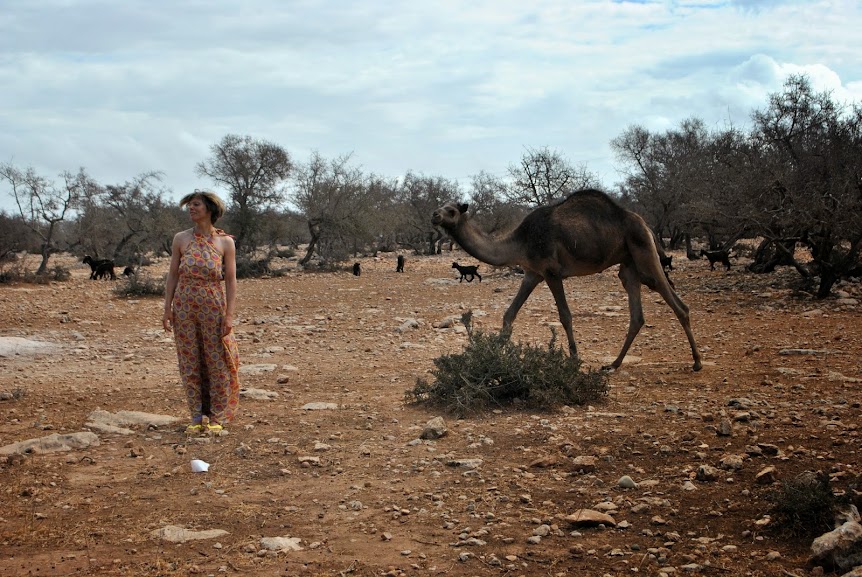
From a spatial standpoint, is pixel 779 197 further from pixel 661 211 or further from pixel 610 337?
pixel 661 211

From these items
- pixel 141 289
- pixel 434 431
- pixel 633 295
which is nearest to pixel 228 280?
pixel 434 431

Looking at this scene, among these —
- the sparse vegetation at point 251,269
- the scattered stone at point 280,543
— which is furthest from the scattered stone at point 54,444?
the sparse vegetation at point 251,269

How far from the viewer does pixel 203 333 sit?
6898 millimetres

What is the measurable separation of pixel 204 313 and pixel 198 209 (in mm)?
887

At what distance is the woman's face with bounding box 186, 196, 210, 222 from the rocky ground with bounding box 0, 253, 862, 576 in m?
1.84

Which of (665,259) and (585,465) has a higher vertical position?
(665,259)

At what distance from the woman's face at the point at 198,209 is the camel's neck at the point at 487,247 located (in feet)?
11.2

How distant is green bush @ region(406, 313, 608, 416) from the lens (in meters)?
7.20

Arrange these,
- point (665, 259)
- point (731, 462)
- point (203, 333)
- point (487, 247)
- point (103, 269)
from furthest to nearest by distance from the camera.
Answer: point (103, 269)
point (665, 259)
point (487, 247)
point (203, 333)
point (731, 462)

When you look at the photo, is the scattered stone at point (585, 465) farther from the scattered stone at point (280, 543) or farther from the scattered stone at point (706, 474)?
the scattered stone at point (280, 543)

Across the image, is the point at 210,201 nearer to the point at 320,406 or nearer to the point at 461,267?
the point at 320,406

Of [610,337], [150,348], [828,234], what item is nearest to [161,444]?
[150,348]

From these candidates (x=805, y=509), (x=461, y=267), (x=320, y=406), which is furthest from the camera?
(x=461, y=267)

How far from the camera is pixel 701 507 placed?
14.9 ft
